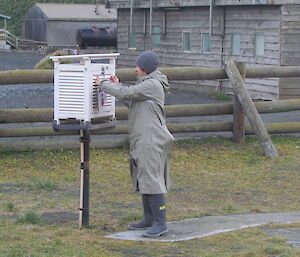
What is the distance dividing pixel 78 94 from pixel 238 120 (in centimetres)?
603

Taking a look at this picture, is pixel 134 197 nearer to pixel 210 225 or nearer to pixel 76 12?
pixel 210 225

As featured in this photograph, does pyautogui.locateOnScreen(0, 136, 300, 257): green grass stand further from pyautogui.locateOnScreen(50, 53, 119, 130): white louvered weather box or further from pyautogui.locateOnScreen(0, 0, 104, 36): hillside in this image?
pyautogui.locateOnScreen(0, 0, 104, 36): hillside

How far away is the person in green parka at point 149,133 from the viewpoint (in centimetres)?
682

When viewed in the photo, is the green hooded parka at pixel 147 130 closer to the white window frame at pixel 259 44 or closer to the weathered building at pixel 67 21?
the white window frame at pixel 259 44

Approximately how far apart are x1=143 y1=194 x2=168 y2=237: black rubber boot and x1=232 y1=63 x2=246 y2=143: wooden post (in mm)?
5714

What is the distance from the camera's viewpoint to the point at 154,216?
6.91 m

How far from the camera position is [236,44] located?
23.9 m

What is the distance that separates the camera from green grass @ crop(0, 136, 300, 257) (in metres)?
6.45

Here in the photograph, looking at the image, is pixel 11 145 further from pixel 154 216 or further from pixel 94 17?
pixel 94 17

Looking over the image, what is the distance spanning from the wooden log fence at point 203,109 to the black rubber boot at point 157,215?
445 centimetres

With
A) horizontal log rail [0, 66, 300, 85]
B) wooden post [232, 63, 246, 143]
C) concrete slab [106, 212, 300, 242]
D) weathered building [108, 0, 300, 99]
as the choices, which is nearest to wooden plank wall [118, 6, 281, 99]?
weathered building [108, 0, 300, 99]

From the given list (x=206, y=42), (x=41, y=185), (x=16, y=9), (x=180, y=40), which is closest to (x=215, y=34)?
(x=206, y=42)

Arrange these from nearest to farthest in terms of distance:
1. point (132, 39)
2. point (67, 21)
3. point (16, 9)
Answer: point (132, 39), point (67, 21), point (16, 9)

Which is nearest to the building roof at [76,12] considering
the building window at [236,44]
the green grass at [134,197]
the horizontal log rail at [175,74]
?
the building window at [236,44]
